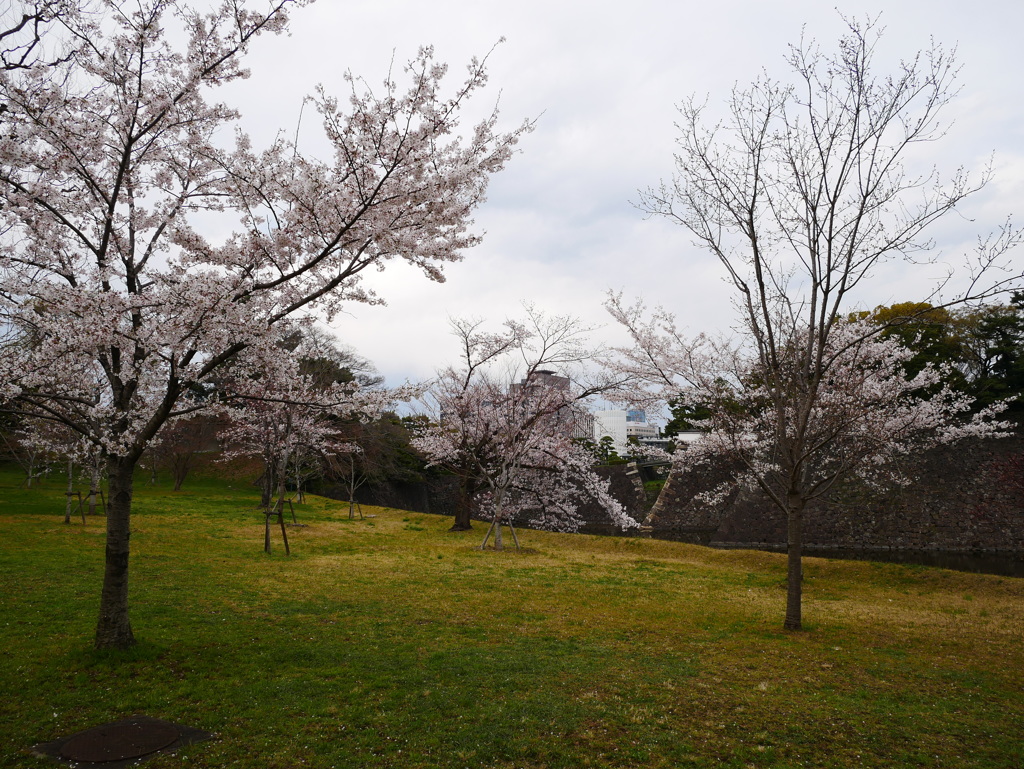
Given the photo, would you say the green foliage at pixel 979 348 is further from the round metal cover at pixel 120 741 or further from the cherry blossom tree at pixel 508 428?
the round metal cover at pixel 120 741

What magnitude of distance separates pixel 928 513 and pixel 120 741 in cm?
2668

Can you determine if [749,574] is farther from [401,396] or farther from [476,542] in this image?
[401,396]

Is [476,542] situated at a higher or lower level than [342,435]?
lower

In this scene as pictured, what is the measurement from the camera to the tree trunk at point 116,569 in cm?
607

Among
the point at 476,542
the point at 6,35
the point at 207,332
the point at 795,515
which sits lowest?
the point at 476,542

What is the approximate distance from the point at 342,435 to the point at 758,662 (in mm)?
22155

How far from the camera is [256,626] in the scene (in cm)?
756

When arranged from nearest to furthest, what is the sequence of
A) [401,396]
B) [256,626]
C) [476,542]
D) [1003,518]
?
[401,396]
[256,626]
[476,542]
[1003,518]

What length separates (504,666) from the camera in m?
6.20

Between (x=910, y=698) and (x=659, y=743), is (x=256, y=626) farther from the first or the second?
(x=910, y=698)

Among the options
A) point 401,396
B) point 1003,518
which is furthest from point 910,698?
point 1003,518

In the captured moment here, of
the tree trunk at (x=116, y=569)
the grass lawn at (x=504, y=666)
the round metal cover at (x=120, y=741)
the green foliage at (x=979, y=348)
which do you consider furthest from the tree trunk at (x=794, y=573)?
the green foliage at (x=979, y=348)

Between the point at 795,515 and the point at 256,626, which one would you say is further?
the point at 795,515

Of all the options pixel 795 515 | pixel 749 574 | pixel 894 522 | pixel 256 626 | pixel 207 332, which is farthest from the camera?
pixel 894 522
